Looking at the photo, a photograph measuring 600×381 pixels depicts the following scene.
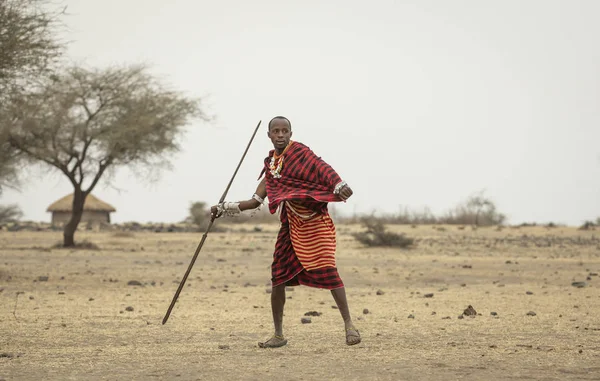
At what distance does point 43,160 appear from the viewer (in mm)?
29641

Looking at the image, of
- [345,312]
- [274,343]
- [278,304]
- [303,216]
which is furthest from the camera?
[278,304]

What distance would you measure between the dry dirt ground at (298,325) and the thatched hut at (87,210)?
135 ft

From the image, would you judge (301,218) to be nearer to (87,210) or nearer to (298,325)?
(298,325)

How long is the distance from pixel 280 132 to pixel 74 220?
23346 millimetres

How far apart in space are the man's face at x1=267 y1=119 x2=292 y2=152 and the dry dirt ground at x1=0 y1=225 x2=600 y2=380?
182cm

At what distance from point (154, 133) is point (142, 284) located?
1654 centimetres

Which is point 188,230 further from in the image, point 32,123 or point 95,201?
point 32,123

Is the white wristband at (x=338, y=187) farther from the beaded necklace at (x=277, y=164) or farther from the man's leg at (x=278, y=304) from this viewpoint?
the man's leg at (x=278, y=304)

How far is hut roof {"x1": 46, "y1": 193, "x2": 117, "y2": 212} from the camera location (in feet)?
200

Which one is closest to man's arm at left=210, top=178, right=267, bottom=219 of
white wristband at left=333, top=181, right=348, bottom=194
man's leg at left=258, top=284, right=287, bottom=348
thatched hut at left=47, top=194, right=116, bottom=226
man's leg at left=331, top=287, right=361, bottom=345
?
man's leg at left=258, top=284, right=287, bottom=348

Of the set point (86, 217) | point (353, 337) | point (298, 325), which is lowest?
point (298, 325)

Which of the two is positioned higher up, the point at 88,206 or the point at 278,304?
the point at 88,206

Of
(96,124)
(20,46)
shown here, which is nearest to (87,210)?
(96,124)

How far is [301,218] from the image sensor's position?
7.75 m
